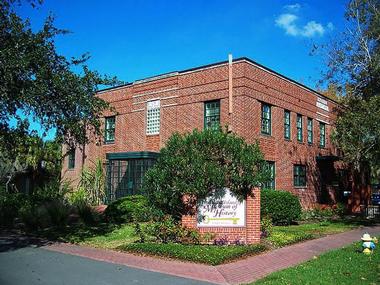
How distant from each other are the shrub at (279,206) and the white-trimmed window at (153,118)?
335 inches

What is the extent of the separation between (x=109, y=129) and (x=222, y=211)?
53.2ft

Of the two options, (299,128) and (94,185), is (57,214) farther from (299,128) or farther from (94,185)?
(299,128)

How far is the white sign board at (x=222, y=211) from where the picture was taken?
13.0 metres

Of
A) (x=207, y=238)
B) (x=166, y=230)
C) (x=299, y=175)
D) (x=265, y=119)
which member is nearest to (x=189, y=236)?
(x=207, y=238)

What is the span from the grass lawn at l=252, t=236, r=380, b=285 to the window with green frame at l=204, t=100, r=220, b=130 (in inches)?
456

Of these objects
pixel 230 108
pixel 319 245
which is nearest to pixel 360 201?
pixel 230 108

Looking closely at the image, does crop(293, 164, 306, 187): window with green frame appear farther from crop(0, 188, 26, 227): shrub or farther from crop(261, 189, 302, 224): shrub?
crop(0, 188, 26, 227): shrub

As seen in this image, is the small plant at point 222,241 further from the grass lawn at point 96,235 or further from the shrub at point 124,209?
the shrub at point 124,209

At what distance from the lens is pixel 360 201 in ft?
101

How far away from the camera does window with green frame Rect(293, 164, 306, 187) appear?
25703mm

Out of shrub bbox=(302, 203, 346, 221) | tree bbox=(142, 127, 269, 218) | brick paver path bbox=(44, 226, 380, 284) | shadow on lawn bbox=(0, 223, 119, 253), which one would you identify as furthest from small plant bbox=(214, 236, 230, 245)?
shrub bbox=(302, 203, 346, 221)

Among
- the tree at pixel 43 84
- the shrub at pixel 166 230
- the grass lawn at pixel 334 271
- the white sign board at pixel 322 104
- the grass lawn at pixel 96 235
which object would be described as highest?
the white sign board at pixel 322 104

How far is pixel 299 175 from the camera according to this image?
2609 centimetres

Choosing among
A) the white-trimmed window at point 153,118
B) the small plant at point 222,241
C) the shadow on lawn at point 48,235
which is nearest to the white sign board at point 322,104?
the white-trimmed window at point 153,118
